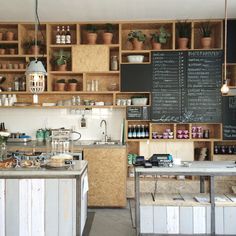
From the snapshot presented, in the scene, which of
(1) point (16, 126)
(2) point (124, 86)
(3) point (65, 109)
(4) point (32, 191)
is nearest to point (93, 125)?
(3) point (65, 109)

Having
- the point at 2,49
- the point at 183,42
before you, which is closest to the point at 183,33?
the point at 183,42

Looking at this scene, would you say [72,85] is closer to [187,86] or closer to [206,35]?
[187,86]

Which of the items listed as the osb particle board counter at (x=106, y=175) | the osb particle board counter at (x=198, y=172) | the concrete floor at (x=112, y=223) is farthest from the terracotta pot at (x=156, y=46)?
the concrete floor at (x=112, y=223)

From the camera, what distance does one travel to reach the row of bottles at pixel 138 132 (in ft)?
17.6

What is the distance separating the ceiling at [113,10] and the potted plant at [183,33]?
203 mm

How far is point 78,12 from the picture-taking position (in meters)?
4.89

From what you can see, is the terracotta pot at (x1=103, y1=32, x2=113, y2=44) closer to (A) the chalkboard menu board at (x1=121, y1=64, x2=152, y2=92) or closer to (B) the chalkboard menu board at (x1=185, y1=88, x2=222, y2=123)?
(A) the chalkboard menu board at (x1=121, y1=64, x2=152, y2=92)

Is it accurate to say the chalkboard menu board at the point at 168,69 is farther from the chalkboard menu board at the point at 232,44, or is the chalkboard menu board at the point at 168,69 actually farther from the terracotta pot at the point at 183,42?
the chalkboard menu board at the point at 232,44

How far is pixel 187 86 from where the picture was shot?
5285 millimetres

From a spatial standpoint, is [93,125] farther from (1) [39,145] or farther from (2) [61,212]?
(2) [61,212]

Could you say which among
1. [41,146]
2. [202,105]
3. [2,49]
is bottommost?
[41,146]

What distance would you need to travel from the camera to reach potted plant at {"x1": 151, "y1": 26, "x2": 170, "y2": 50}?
5348 millimetres

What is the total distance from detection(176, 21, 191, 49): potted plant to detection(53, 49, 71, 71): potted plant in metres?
1.92

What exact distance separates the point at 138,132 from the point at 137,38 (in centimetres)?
158
